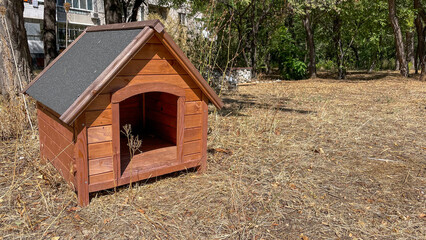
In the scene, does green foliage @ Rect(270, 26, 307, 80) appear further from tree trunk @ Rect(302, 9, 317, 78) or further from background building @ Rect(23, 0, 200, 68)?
background building @ Rect(23, 0, 200, 68)

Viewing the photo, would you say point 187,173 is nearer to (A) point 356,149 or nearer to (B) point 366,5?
(A) point 356,149

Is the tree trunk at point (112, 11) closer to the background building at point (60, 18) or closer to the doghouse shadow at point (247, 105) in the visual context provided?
the doghouse shadow at point (247, 105)

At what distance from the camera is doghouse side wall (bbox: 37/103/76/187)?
2.92 m

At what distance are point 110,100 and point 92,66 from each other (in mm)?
378

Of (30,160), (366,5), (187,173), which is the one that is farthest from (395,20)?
(30,160)

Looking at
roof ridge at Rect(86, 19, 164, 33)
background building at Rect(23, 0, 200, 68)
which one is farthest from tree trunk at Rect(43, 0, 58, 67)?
background building at Rect(23, 0, 200, 68)

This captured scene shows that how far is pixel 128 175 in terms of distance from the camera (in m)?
3.13

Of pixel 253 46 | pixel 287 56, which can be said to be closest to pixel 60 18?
pixel 253 46

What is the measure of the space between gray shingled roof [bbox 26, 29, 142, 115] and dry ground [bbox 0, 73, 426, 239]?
0.77 meters

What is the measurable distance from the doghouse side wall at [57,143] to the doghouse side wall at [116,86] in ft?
0.63

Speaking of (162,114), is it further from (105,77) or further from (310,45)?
(310,45)

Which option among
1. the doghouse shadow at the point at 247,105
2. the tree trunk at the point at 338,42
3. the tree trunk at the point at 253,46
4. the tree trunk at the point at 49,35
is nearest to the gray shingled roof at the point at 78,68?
the doghouse shadow at the point at 247,105

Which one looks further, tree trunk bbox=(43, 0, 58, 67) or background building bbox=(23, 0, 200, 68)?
background building bbox=(23, 0, 200, 68)

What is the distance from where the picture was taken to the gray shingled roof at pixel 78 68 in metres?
2.79
